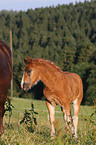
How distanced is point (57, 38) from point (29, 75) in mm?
94257

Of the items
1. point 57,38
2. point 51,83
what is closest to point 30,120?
point 51,83

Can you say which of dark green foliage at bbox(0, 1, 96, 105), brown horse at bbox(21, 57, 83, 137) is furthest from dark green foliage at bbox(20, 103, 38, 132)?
dark green foliage at bbox(0, 1, 96, 105)

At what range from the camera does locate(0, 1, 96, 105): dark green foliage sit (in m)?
61.1

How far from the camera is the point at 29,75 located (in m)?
5.62

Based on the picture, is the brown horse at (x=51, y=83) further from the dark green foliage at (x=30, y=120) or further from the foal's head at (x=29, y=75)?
the dark green foliage at (x=30, y=120)

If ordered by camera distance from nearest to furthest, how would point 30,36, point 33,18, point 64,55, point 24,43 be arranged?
point 64,55 < point 24,43 < point 30,36 < point 33,18

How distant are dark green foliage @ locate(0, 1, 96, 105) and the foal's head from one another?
41.9 metres

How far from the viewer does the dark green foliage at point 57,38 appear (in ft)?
200

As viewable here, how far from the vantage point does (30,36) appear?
351ft

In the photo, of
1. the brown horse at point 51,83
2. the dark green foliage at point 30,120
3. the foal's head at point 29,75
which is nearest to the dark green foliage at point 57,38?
the dark green foliage at point 30,120

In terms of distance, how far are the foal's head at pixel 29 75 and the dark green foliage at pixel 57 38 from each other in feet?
137

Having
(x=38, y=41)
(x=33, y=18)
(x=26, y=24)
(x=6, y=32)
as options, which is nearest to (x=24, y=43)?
(x=38, y=41)

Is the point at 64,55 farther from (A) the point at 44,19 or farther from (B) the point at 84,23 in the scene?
(A) the point at 44,19

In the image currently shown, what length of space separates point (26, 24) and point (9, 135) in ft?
392
